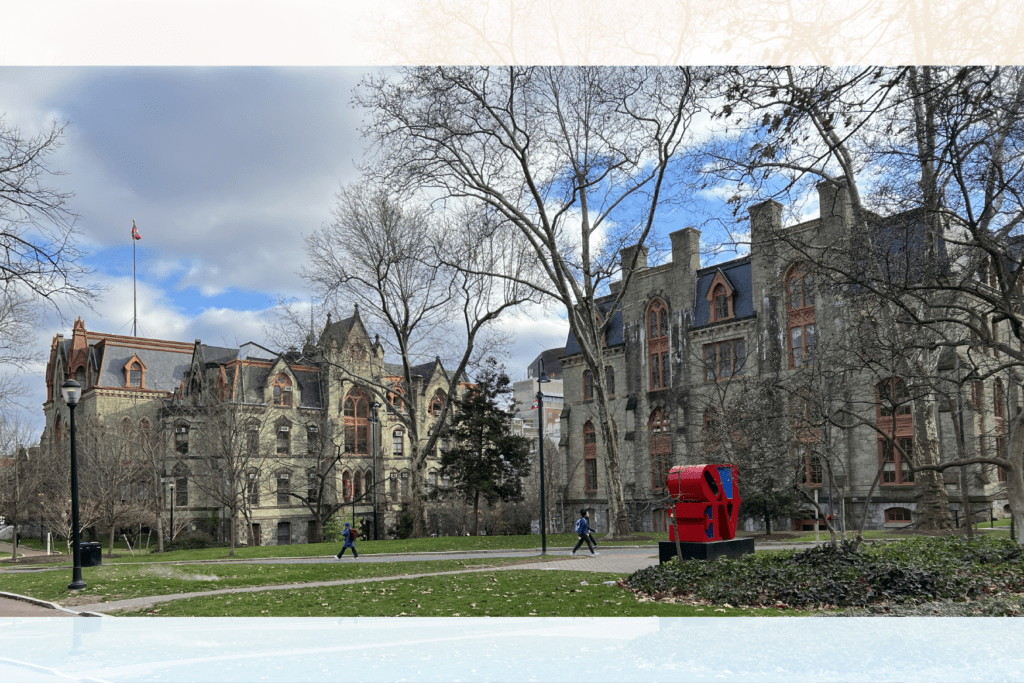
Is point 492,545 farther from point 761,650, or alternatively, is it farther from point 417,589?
point 761,650

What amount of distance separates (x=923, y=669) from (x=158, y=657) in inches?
343

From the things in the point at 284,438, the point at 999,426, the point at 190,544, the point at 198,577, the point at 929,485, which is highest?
the point at 284,438

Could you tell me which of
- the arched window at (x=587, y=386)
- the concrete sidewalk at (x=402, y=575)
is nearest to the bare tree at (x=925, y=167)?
the concrete sidewalk at (x=402, y=575)

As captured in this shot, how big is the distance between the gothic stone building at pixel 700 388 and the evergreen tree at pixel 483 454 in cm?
496

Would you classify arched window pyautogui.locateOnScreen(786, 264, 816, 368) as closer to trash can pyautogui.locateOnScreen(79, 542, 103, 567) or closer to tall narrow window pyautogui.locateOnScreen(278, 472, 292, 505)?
trash can pyautogui.locateOnScreen(79, 542, 103, 567)

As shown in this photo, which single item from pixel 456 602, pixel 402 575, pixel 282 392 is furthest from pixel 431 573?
pixel 282 392

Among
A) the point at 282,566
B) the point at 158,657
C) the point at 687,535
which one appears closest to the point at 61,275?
the point at 158,657

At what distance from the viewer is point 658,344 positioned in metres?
42.7

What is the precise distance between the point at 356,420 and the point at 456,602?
33614 mm

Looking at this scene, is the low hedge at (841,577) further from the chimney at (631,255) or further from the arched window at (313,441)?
the arched window at (313,441)

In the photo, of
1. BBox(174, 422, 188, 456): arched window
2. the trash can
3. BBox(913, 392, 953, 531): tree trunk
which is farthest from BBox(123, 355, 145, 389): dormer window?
BBox(913, 392, 953, 531): tree trunk

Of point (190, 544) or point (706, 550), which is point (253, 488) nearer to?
point (190, 544)

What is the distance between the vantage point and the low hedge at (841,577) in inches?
466
